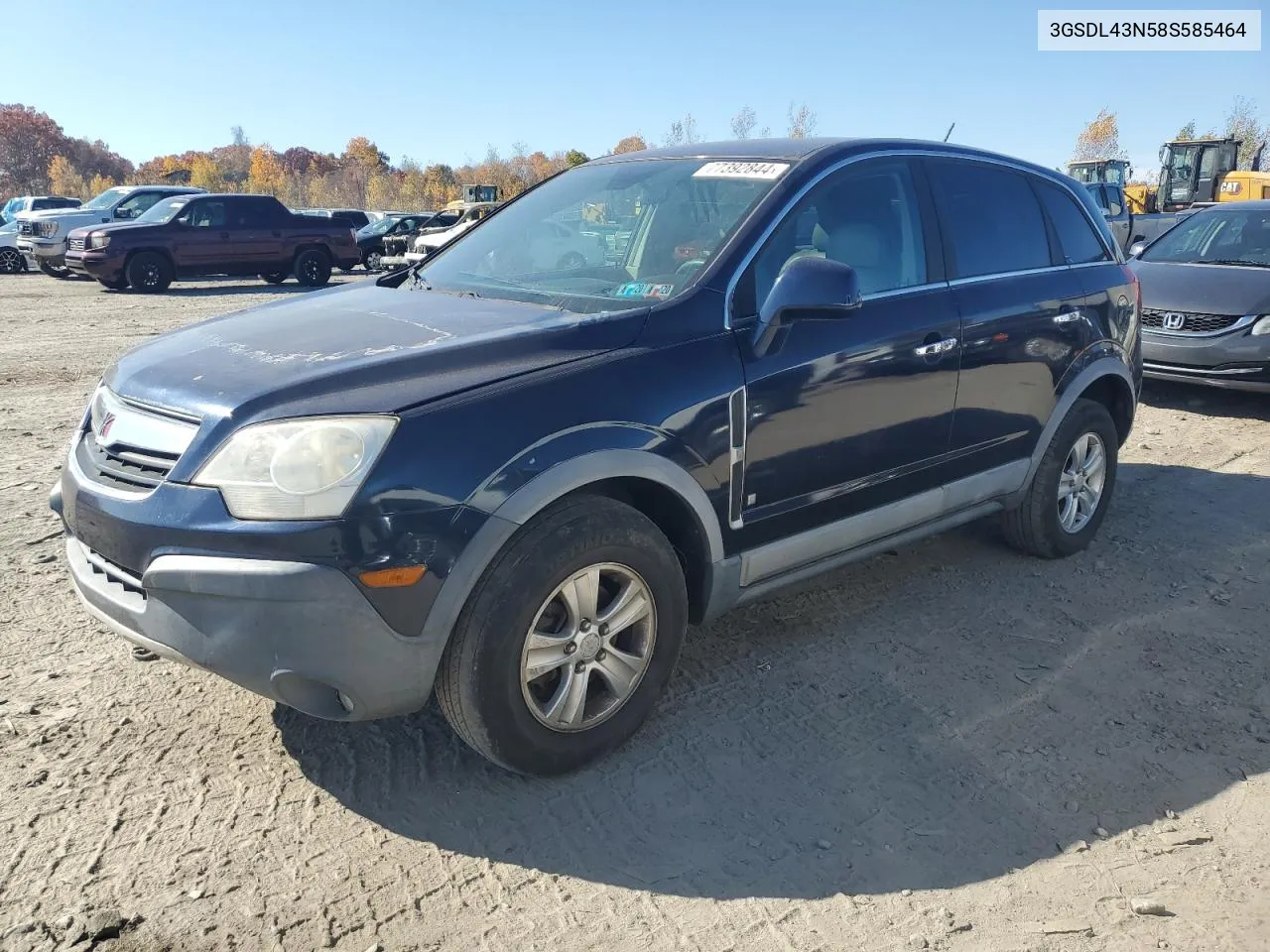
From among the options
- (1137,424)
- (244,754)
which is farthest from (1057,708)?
(1137,424)

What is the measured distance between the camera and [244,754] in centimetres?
307

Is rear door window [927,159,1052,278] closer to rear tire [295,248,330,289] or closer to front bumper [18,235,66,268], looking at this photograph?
rear tire [295,248,330,289]

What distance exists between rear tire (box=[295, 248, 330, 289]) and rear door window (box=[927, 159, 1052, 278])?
16.9 m

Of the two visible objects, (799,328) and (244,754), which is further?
(799,328)

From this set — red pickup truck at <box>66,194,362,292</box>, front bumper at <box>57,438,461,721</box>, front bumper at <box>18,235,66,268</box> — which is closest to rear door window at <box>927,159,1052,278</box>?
front bumper at <box>57,438,461,721</box>

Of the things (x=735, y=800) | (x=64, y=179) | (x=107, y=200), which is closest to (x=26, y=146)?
(x=64, y=179)

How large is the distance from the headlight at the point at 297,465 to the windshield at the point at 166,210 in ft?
56.4

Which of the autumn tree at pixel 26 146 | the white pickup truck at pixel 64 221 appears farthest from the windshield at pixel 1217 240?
the autumn tree at pixel 26 146

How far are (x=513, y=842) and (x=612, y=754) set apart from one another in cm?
50

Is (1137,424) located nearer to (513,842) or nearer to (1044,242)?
(1044,242)

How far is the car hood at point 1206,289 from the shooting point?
7777 millimetres

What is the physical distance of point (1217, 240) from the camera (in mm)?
8961

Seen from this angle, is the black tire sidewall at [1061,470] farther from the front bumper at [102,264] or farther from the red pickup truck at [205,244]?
the front bumper at [102,264]

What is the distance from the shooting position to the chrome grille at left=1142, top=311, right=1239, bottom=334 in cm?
780
